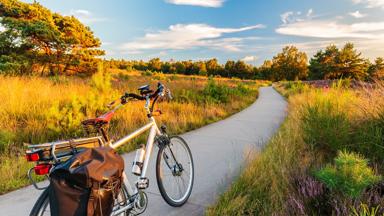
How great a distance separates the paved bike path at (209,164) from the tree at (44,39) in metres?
15.4

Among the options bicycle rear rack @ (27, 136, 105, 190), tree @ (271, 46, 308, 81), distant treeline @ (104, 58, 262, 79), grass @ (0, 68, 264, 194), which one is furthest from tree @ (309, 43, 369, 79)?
bicycle rear rack @ (27, 136, 105, 190)

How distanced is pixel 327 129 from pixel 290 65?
277ft

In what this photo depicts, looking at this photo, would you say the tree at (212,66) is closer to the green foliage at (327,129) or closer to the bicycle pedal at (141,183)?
the green foliage at (327,129)

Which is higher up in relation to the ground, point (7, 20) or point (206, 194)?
point (7, 20)

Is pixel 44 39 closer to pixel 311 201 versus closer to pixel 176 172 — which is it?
pixel 176 172

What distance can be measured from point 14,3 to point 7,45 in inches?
130

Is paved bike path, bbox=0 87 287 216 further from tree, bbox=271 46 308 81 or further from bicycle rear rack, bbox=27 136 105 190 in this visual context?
tree, bbox=271 46 308 81

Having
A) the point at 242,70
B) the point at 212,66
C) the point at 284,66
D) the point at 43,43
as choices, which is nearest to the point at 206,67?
the point at 212,66

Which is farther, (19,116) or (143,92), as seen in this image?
(19,116)

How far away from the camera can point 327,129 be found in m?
4.45

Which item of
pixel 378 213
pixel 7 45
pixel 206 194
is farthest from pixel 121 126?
pixel 7 45

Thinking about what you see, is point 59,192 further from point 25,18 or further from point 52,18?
point 52,18

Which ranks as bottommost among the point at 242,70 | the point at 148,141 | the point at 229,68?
the point at 148,141

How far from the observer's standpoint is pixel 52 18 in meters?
20.9
